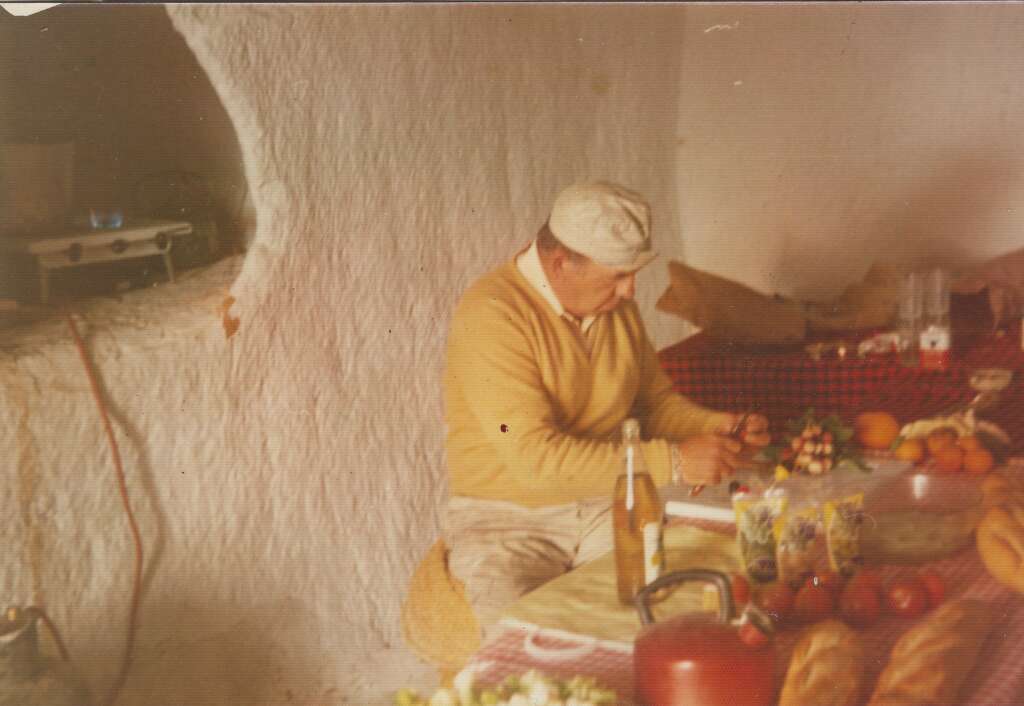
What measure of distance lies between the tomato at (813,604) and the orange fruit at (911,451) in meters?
0.73

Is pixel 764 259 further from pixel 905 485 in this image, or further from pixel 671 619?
pixel 671 619

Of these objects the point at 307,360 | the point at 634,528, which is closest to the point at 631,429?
the point at 634,528

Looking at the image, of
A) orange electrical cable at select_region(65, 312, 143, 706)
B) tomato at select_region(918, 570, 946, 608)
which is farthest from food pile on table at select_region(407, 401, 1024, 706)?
orange electrical cable at select_region(65, 312, 143, 706)

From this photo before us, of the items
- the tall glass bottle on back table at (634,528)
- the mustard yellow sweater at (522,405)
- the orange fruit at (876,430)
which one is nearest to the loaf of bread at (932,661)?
the tall glass bottle on back table at (634,528)

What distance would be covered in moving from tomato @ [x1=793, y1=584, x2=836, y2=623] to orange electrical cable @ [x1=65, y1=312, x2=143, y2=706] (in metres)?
1.04

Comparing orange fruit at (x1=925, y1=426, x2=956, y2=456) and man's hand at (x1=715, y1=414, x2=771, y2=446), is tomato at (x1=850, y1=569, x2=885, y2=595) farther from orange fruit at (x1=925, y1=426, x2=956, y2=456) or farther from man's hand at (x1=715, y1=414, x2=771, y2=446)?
orange fruit at (x1=925, y1=426, x2=956, y2=456)

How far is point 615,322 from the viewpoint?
1.62 meters

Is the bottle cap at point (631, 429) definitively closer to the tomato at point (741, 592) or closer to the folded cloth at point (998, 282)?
the tomato at point (741, 592)

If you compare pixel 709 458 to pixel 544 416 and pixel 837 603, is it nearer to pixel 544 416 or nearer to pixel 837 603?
pixel 544 416

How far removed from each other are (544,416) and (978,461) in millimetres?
843

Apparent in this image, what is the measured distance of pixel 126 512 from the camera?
54.6 inches

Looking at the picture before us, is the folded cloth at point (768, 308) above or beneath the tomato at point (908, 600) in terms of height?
above

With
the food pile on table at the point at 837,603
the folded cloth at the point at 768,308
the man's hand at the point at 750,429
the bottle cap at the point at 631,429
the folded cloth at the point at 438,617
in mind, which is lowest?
the folded cloth at the point at 438,617

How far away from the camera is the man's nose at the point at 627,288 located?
5.22 feet
